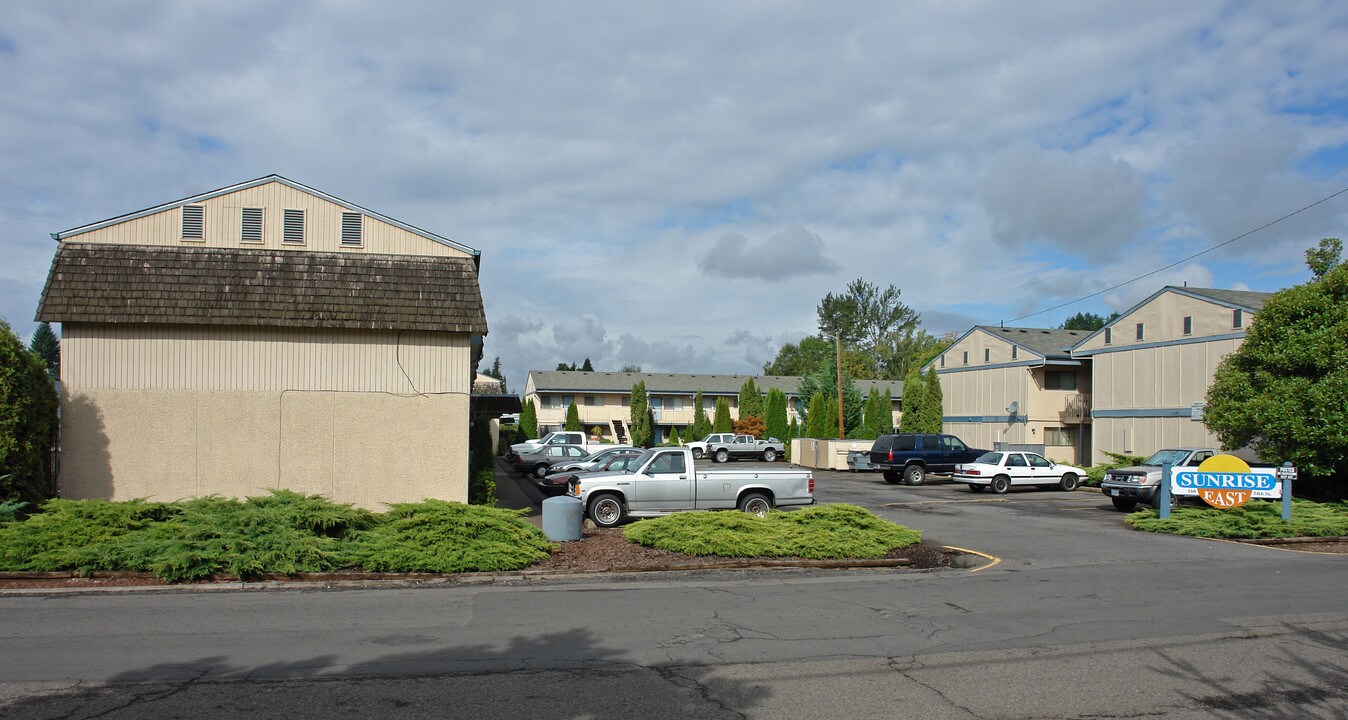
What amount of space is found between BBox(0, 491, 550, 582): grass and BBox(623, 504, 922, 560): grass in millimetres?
2164

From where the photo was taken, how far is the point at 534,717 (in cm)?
654

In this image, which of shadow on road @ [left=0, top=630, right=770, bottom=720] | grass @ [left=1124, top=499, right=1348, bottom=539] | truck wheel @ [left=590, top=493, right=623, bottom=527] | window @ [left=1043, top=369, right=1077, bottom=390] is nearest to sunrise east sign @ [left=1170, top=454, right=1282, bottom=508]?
grass @ [left=1124, top=499, right=1348, bottom=539]

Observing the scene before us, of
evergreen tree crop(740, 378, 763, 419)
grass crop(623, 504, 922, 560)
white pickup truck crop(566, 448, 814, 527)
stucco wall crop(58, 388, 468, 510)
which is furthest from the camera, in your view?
evergreen tree crop(740, 378, 763, 419)

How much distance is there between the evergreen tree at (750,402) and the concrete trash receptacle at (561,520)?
Result: 47.9 m

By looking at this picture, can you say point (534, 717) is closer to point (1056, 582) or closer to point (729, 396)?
point (1056, 582)

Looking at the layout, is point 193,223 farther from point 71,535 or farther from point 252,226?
point 71,535

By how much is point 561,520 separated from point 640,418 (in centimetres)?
4470

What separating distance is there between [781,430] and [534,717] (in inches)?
1980

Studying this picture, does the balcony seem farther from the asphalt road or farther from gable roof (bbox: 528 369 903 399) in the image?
the asphalt road

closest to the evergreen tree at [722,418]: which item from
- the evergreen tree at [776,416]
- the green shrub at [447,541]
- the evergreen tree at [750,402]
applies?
the evergreen tree at [750,402]

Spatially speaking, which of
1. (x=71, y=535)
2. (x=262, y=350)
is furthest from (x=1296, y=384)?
(x=71, y=535)

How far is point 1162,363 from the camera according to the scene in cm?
3500

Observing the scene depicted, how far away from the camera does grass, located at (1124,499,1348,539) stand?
1833cm

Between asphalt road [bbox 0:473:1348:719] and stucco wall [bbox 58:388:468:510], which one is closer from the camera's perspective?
asphalt road [bbox 0:473:1348:719]
